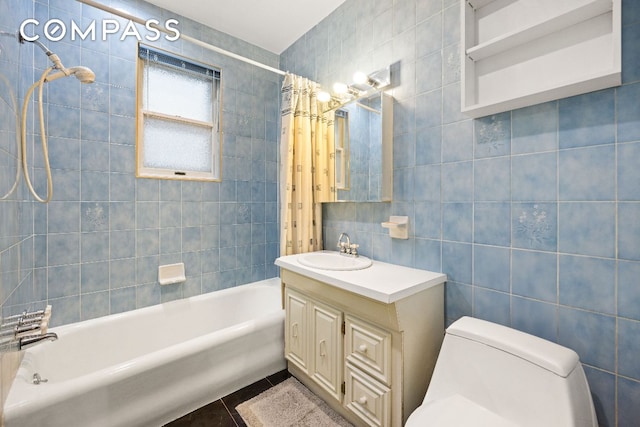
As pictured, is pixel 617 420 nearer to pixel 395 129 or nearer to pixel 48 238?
pixel 395 129

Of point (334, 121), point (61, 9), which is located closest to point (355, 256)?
point (334, 121)

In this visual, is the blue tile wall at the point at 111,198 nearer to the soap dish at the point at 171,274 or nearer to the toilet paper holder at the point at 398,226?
the soap dish at the point at 171,274

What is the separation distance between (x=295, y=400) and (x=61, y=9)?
285 cm

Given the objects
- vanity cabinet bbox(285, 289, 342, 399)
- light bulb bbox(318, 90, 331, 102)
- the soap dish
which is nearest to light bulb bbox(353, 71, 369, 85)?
light bulb bbox(318, 90, 331, 102)

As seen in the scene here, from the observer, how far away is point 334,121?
82.5 inches

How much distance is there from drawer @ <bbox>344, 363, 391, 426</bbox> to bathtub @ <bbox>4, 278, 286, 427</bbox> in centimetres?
66

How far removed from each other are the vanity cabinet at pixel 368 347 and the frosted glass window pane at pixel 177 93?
65.7 inches

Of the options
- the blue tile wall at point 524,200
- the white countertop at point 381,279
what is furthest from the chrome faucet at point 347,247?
the white countertop at point 381,279

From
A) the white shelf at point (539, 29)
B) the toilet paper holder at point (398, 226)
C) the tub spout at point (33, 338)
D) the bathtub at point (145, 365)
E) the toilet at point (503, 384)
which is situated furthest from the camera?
the toilet paper holder at point (398, 226)

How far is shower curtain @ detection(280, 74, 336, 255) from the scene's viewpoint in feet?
6.98

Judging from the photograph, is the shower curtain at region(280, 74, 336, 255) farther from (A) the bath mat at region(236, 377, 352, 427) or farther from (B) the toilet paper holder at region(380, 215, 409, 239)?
Answer: (A) the bath mat at region(236, 377, 352, 427)

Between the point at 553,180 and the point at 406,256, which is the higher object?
the point at 553,180

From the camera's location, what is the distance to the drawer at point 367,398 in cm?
125

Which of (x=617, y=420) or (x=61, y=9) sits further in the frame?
(x=61, y=9)
